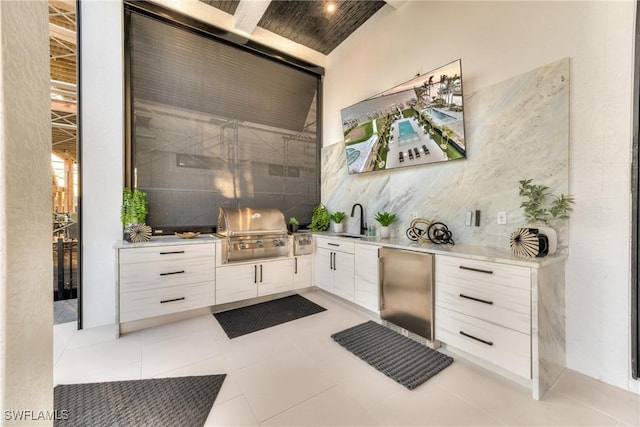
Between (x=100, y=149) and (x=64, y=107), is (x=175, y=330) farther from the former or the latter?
(x=64, y=107)

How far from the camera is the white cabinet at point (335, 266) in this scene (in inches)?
122

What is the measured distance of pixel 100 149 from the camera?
2.75 meters

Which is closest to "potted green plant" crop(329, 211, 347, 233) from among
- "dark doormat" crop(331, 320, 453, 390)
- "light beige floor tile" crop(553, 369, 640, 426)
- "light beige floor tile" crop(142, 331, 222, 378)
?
"dark doormat" crop(331, 320, 453, 390)

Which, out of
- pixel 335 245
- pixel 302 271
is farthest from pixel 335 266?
pixel 302 271

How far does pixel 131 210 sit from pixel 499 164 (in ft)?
11.6

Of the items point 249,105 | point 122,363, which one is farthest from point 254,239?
point 249,105

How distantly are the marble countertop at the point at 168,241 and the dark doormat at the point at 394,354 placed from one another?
5.49 ft

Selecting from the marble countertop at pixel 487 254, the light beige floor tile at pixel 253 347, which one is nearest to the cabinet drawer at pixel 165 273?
the light beige floor tile at pixel 253 347

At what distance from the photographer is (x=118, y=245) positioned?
2504 millimetres

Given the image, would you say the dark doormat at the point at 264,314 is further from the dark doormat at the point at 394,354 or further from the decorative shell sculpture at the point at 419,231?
the decorative shell sculpture at the point at 419,231

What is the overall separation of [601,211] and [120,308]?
3940 millimetres

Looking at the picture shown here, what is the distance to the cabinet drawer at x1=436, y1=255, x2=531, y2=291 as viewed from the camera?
1735mm

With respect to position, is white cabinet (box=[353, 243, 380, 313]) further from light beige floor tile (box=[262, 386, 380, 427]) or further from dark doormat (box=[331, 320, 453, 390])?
light beige floor tile (box=[262, 386, 380, 427])

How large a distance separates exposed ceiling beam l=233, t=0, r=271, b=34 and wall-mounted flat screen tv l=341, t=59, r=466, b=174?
4.99ft
